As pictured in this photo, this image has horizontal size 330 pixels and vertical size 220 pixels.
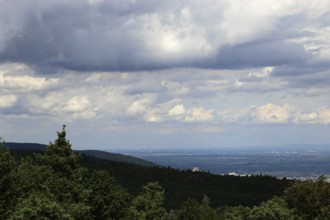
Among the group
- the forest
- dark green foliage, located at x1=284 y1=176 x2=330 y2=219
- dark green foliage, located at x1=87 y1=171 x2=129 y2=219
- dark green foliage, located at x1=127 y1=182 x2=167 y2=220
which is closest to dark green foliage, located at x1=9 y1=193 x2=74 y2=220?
the forest

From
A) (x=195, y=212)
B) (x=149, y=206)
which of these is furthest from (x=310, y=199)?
(x=149, y=206)

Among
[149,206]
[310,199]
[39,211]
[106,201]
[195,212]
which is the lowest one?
A: [195,212]

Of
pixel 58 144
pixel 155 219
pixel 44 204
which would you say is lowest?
pixel 155 219

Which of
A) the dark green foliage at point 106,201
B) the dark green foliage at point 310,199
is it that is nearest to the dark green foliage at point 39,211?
the dark green foliage at point 106,201

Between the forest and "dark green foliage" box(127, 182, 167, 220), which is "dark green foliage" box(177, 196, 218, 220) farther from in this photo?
"dark green foliage" box(127, 182, 167, 220)

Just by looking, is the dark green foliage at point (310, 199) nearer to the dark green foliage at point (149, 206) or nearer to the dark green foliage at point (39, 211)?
the dark green foliage at point (149, 206)

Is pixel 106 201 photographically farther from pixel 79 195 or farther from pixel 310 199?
pixel 310 199

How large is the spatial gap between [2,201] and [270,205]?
122 ft

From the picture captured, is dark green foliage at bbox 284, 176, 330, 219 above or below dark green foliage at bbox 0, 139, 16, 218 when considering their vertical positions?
below

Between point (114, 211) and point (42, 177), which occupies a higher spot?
point (42, 177)

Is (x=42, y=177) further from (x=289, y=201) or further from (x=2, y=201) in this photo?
(x=289, y=201)

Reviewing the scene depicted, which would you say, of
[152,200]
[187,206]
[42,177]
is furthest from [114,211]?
[187,206]

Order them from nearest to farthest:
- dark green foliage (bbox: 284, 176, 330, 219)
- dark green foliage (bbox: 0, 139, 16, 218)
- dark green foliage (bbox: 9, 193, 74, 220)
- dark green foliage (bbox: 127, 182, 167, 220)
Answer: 1. dark green foliage (bbox: 9, 193, 74, 220)
2. dark green foliage (bbox: 0, 139, 16, 218)
3. dark green foliage (bbox: 127, 182, 167, 220)
4. dark green foliage (bbox: 284, 176, 330, 219)

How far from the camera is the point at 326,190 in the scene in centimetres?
7944
